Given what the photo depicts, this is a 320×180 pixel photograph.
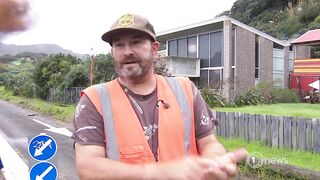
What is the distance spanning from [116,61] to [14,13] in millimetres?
535

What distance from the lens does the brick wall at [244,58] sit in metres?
25.8

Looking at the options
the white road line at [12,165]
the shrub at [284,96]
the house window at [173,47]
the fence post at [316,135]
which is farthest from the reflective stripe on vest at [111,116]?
the house window at [173,47]

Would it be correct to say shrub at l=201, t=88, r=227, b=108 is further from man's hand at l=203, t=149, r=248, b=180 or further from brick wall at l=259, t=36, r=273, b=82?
man's hand at l=203, t=149, r=248, b=180

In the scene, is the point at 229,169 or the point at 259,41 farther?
the point at 259,41

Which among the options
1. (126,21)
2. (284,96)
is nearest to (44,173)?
(126,21)

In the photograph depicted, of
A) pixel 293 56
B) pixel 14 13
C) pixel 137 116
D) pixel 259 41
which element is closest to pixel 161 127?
pixel 137 116

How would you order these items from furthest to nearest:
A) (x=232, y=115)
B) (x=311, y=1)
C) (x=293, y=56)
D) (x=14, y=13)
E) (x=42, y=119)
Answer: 1. (x=311, y=1)
2. (x=293, y=56)
3. (x=42, y=119)
4. (x=232, y=115)
5. (x=14, y=13)

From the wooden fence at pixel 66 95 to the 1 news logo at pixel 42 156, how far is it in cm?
2094

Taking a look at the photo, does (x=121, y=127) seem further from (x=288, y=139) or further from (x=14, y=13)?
(x=288, y=139)

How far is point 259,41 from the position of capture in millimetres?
27469

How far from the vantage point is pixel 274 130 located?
992 centimetres

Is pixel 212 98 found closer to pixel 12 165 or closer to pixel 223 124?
pixel 223 124

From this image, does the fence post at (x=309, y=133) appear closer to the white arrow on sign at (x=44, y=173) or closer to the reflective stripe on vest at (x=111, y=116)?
the white arrow on sign at (x=44, y=173)

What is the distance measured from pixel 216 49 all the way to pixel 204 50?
1.11 m
